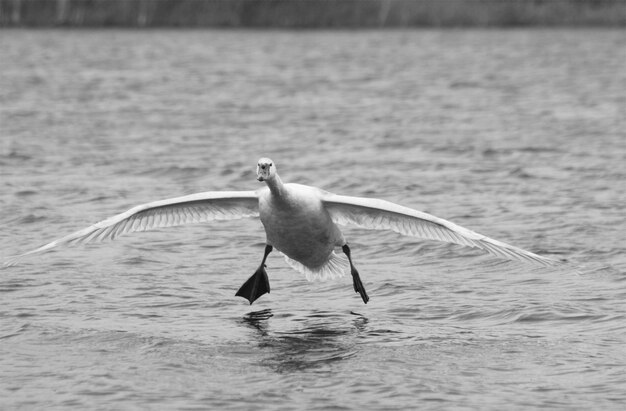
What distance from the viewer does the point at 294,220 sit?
11883 millimetres

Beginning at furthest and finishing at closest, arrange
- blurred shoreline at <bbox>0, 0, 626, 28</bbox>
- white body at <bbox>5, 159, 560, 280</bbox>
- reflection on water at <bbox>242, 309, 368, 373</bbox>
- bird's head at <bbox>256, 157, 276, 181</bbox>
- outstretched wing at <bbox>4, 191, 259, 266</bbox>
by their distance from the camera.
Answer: blurred shoreline at <bbox>0, 0, 626, 28</bbox>
outstretched wing at <bbox>4, 191, 259, 266</bbox>
white body at <bbox>5, 159, 560, 280</bbox>
bird's head at <bbox>256, 157, 276, 181</bbox>
reflection on water at <bbox>242, 309, 368, 373</bbox>

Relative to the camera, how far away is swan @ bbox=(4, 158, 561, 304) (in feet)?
38.5

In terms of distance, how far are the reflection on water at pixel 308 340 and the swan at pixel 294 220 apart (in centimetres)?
37

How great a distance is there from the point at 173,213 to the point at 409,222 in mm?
2270

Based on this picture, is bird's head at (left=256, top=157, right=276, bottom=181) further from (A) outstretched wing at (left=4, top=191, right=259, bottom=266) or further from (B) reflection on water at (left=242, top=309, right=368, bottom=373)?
(B) reflection on water at (left=242, top=309, right=368, bottom=373)

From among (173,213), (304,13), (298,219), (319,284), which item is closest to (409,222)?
(298,219)

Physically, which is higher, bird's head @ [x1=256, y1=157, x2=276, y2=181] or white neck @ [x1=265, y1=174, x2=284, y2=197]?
bird's head @ [x1=256, y1=157, x2=276, y2=181]

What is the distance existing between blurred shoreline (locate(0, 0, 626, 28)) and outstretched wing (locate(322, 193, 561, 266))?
4886 centimetres

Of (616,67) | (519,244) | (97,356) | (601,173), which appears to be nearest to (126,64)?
(616,67)

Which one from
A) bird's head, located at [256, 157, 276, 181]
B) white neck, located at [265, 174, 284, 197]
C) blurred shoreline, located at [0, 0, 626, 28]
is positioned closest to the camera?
bird's head, located at [256, 157, 276, 181]

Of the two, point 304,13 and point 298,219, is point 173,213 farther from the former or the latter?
point 304,13

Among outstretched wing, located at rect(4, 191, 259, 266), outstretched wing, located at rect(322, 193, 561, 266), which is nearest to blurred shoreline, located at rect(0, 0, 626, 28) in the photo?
outstretched wing, located at rect(4, 191, 259, 266)

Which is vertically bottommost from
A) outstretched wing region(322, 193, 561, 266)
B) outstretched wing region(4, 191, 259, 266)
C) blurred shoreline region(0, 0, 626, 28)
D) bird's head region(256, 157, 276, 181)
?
blurred shoreline region(0, 0, 626, 28)

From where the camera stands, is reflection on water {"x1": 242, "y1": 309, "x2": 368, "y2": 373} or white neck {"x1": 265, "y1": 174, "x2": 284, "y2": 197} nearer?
reflection on water {"x1": 242, "y1": 309, "x2": 368, "y2": 373}
